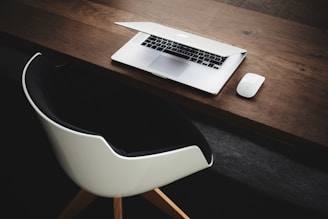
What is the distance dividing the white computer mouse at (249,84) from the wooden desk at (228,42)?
0.07 ft

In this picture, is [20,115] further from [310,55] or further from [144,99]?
[310,55]

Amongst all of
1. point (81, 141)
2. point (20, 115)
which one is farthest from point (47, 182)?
point (81, 141)

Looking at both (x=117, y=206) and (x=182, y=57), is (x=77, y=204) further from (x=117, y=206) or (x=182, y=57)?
(x=182, y=57)

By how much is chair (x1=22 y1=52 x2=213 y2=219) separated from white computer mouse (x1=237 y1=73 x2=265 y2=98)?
0.72ft

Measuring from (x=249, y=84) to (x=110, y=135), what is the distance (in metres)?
0.53

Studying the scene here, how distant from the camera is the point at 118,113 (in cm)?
162

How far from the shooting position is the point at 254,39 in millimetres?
1571

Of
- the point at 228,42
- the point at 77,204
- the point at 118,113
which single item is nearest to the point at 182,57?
the point at 228,42

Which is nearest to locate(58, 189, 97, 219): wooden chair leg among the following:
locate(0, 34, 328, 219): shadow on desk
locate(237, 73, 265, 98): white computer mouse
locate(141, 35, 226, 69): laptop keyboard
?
locate(0, 34, 328, 219): shadow on desk

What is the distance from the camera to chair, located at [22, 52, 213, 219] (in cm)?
117

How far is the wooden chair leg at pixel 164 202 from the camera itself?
1661 millimetres

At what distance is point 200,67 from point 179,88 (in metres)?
0.11

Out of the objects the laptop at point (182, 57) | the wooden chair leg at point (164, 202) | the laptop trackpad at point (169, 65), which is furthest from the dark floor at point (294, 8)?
the wooden chair leg at point (164, 202)

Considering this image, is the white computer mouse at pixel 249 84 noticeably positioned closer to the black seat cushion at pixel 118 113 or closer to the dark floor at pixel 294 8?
the black seat cushion at pixel 118 113
